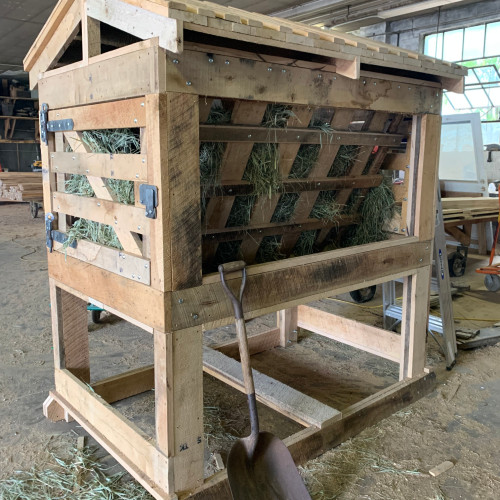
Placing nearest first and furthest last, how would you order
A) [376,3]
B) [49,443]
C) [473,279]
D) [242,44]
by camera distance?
[242,44] < [49,443] < [473,279] < [376,3]

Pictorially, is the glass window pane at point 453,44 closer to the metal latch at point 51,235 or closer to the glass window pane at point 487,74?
the glass window pane at point 487,74

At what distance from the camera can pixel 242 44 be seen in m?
1.89

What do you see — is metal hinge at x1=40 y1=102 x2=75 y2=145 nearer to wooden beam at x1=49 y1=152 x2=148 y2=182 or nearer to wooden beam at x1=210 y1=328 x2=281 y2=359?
wooden beam at x1=49 y1=152 x2=148 y2=182

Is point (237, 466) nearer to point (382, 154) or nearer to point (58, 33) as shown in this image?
point (382, 154)

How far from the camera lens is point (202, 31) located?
1629mm

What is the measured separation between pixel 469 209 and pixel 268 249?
369 cm


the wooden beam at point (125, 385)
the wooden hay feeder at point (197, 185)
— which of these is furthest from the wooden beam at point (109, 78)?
the wooden beam at point (125, 385)

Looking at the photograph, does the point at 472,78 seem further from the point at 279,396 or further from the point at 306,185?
the point at 279,396

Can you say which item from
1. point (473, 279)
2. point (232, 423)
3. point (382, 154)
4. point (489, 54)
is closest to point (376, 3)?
point (489, 54)

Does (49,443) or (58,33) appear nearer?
(58,33)

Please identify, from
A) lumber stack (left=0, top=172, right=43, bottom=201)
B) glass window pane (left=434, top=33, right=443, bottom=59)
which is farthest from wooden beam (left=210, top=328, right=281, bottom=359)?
glass window pane (left=434, top=33, right=443, bottom=59)

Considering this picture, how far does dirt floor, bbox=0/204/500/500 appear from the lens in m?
2.26

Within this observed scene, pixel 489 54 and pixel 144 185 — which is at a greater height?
pixel 489 54

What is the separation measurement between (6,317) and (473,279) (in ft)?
15.4
